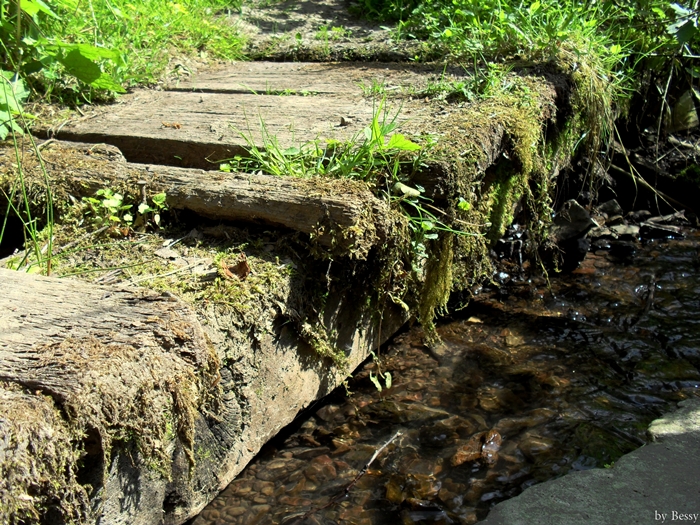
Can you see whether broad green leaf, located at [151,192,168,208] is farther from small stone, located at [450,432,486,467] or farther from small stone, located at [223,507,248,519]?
small stone, located at [450,432,486,467]

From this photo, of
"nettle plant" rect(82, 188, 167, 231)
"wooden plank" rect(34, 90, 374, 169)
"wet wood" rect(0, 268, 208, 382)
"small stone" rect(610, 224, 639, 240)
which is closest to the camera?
"wet wood" rect(0, 268, 208, 382)

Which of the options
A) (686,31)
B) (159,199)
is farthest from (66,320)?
(686,31)

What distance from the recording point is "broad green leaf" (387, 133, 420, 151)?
2773 mm

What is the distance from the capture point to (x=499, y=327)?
3.92 m

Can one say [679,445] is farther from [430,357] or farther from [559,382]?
[430,357]

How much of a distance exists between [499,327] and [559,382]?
0.64 meters

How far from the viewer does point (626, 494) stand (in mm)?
2447

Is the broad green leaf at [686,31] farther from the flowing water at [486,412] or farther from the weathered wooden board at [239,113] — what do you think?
the flowing water at [486,412]

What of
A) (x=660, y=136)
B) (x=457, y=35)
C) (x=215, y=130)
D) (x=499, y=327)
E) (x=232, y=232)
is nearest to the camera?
(x=232, y=232)

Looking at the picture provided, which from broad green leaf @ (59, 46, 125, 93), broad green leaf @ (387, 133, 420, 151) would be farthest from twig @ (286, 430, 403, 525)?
broad green leaf @ (59, 46, 125, 93)

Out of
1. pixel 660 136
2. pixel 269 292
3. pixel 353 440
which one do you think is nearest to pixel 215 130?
pixel 269 292

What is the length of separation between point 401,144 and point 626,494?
1.55 metres

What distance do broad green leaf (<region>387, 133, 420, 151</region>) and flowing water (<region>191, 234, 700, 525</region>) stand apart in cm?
115

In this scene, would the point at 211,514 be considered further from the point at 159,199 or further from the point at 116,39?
the point at 116,39
